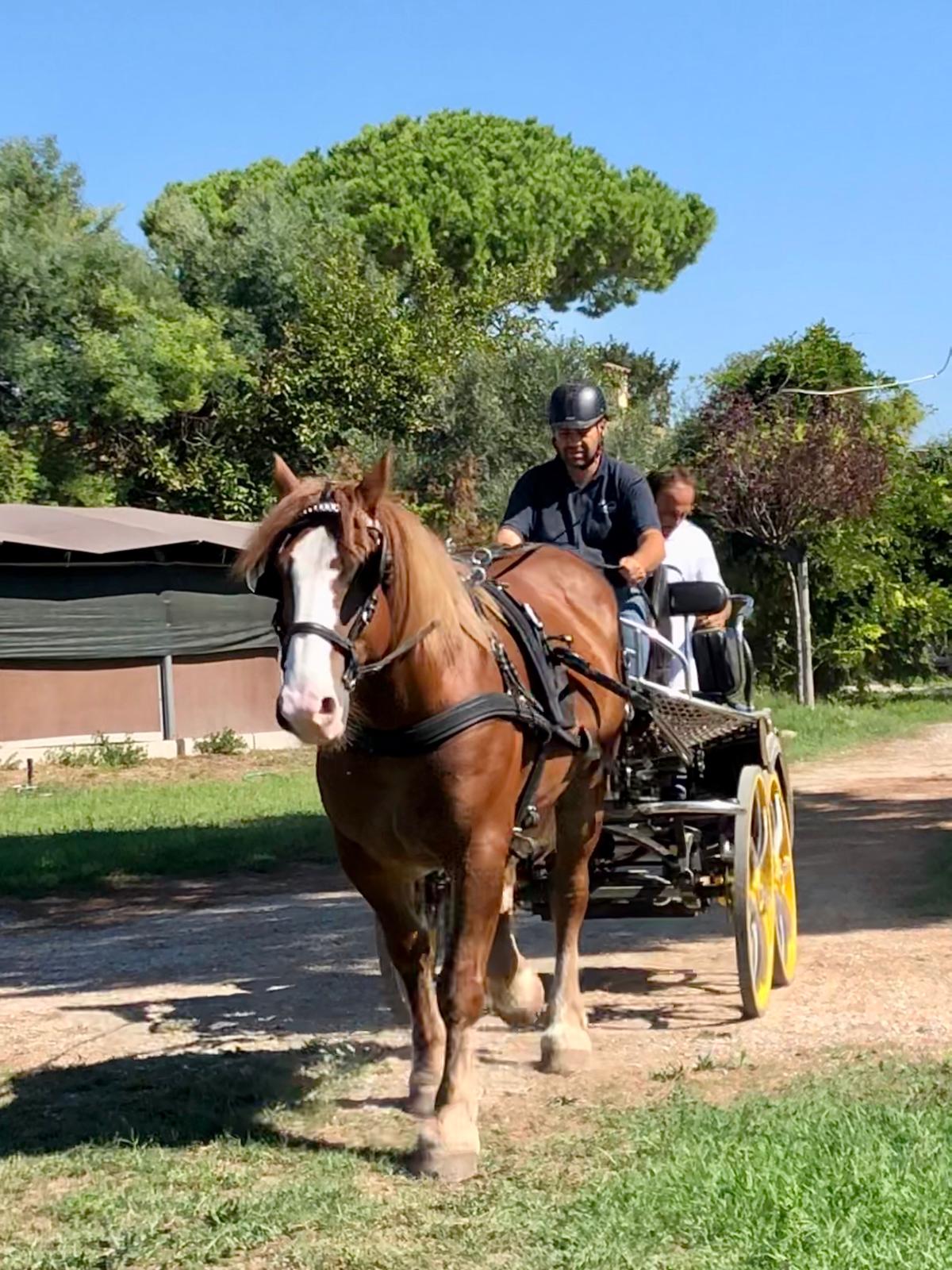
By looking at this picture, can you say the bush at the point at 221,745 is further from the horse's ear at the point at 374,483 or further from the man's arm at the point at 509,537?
the horse's ear at the point at 374,483

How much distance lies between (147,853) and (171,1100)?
22.5ft

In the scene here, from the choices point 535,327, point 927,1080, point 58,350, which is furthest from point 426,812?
point 535,327

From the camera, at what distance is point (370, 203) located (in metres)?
41.6

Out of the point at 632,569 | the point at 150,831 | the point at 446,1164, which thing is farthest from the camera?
the point at 150,831

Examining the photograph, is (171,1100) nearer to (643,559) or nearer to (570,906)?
(570,906)

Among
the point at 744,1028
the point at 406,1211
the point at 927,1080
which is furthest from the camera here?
the point at 744,1028

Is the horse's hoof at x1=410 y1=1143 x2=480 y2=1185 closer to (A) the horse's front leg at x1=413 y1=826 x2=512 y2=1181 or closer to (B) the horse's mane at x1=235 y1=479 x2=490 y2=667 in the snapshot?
(A) the horse's front leg at x1=413 y1=826 x2=512 y2=1181

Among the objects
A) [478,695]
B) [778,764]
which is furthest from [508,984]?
[778,764]

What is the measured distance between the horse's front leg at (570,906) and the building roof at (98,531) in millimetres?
13134

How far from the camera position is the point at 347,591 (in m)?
4.60

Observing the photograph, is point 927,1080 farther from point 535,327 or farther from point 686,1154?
point 535,327

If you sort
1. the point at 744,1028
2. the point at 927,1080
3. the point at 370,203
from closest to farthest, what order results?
1. the point at 927,1080
2. the point at 744,1028
3. the point at 370,203

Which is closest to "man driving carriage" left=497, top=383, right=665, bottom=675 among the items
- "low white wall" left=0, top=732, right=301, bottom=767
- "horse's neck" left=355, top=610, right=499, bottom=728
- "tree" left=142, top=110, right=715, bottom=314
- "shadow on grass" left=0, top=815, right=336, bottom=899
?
"horse's neck" left=355, top=610, right=499, bottom=728

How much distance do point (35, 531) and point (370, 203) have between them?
78.2 feet
